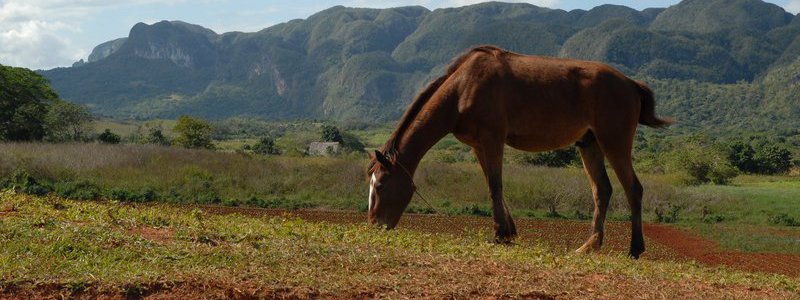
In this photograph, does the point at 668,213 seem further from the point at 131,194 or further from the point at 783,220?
the point at 131,194

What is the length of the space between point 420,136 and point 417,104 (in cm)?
44

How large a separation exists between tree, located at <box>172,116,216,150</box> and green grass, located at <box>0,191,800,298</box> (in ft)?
165

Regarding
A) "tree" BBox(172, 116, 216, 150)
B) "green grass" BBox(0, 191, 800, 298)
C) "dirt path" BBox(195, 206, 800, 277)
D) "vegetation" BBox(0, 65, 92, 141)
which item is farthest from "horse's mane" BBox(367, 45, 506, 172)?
"tree" BBox(172, 116, 216, 150)

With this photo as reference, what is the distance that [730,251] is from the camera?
947 inches

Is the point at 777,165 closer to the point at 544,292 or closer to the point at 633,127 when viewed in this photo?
the point at 633,127

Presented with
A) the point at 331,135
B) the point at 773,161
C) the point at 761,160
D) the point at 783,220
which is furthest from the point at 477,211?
the point at 331,135

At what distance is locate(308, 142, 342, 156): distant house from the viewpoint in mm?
56188

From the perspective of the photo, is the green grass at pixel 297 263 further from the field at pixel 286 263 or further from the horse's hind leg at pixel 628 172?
the horse's hind leg at pixel 628 172

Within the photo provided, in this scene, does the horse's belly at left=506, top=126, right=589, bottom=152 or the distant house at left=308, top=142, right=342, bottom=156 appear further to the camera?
the distant house at left=308, top=142, right=342, bottom=156

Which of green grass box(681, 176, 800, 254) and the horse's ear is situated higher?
the horse's ear

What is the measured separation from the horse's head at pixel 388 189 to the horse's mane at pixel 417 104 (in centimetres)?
14

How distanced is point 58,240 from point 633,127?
715cm

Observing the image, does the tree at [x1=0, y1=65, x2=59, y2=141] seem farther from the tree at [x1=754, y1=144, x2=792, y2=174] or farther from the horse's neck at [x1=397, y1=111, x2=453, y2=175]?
the tree at [x1=754, y1=144, x2=792, y2=174]

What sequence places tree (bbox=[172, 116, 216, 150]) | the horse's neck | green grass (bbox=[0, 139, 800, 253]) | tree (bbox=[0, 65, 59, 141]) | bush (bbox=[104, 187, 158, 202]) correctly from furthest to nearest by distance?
tree (bbox=[172, 116, 216, 150]) → tree (bbox=[0, 65, 59, 141]) → green grass (bbox=[0, 139, 800, 253]) → bush (bbox=[104, 187, 158, 202]) → the horse's neck
